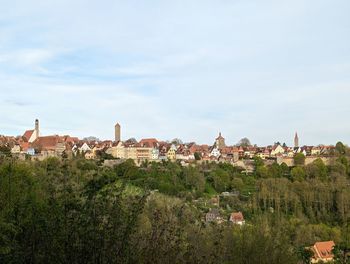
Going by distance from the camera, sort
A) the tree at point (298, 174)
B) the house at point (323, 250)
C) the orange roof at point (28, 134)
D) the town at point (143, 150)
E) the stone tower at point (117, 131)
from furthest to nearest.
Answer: the stone tower at point (117, 131), the orange roof at point (28, 134), the town at point (143, 150), the tree at point (298, 174), the house at point (323, 250)

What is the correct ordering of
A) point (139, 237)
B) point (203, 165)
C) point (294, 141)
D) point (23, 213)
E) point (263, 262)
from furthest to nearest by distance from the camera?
point (294, 141)
point (203, 165)
point (263, 262)
point (23, 213)
point (139, 237)

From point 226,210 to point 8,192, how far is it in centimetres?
3695

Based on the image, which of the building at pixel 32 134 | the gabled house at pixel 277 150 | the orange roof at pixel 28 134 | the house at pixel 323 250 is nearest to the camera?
the house at pixel 323 250

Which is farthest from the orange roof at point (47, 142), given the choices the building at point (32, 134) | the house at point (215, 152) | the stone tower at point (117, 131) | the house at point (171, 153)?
the house at point (215, 152)

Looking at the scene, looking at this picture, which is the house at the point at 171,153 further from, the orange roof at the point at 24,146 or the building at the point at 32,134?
the orange roof at the point at 24,146

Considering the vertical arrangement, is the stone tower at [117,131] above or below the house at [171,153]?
above

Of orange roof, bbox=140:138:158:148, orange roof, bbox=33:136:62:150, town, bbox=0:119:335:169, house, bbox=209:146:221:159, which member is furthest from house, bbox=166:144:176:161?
orange roof, bbox=33:136:62:150

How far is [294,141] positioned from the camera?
104812 millimetres

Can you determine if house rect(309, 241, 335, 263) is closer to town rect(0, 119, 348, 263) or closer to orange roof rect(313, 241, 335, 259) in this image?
orange roof rect(313, 241, 335, 259)

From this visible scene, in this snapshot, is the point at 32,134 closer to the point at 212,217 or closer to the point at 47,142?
the point at 47,142

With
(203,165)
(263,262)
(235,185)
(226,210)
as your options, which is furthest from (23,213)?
(203,165)

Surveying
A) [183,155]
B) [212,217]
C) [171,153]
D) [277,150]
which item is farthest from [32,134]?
[212,217]

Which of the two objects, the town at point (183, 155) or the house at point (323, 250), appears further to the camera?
the town at point (183, 155)

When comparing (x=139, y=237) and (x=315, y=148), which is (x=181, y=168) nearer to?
(x=315, y=148)
